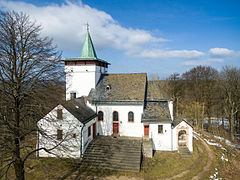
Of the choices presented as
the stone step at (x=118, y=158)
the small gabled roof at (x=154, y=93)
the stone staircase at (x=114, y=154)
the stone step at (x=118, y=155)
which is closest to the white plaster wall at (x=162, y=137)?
the stone staircase at (x=114, y=154)

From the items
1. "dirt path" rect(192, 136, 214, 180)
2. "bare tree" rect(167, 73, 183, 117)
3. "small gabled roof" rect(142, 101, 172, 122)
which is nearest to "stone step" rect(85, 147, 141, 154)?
"small gabled roof" rect(142, 101, 172, 122)

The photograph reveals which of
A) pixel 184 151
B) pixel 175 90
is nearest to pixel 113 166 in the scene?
pixel 184 151

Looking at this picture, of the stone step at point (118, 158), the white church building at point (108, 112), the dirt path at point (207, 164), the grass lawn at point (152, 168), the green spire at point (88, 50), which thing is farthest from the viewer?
the green spire at point (88, 50)

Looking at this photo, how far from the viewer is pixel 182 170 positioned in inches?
632

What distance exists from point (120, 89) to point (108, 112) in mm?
3775

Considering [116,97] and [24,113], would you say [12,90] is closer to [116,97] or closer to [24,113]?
[24,113]

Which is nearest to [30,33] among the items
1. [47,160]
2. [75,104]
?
[75,104]

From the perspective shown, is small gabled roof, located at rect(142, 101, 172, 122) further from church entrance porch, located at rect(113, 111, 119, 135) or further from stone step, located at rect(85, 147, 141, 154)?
stone step, located at rect(85, 147, 141, 154)

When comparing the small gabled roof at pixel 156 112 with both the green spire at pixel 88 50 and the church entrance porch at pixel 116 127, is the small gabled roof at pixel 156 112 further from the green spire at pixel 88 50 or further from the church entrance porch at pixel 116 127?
the green spire at pixel 88 50

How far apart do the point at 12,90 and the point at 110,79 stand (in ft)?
55.5

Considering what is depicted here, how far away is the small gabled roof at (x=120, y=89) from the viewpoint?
2211 centimetres

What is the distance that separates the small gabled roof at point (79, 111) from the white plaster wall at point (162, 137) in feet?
26.1

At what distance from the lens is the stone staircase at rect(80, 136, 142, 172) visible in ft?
54.6

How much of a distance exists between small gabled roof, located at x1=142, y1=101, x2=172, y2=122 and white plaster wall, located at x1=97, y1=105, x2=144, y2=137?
3.49 feet
